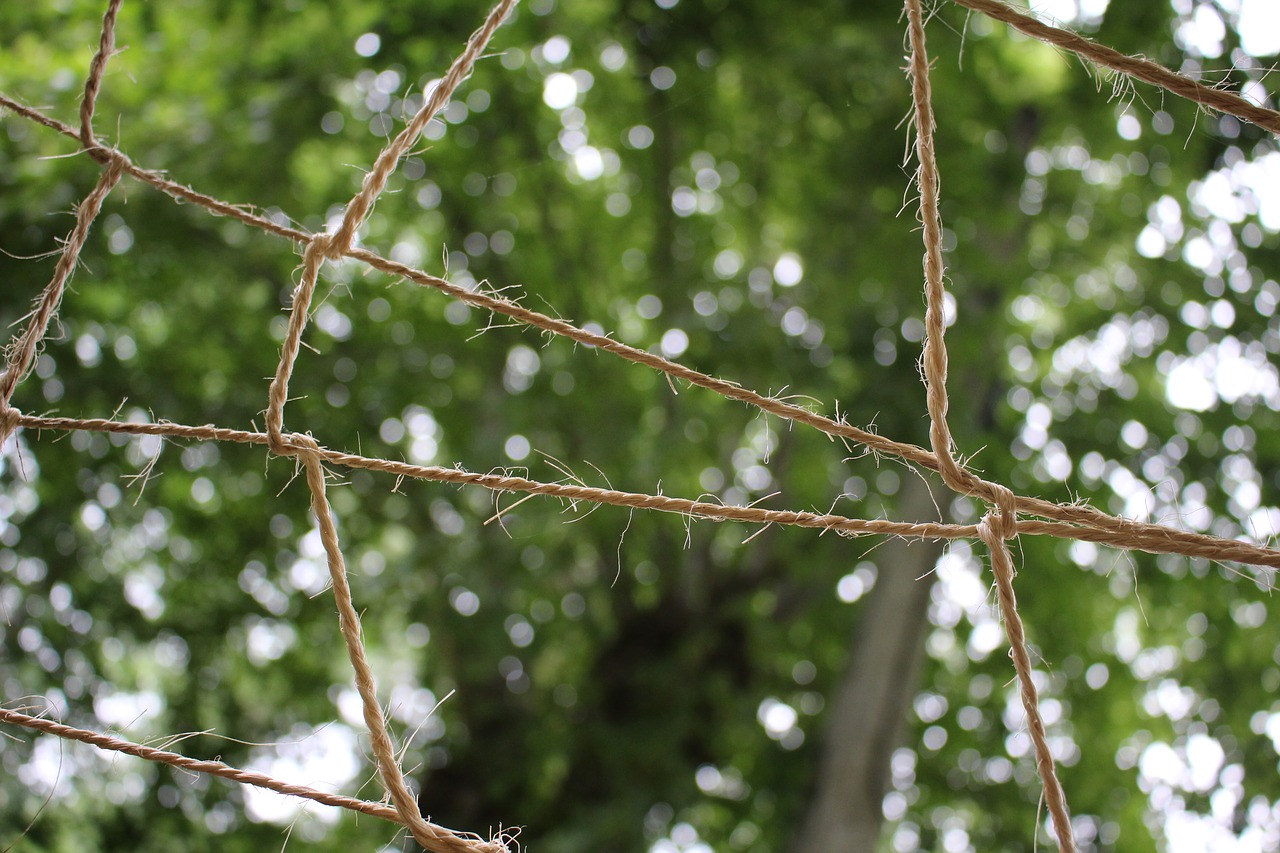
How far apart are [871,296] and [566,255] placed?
2.23 feet

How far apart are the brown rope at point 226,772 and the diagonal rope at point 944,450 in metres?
0.25

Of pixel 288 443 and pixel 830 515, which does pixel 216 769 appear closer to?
pixel 288 443

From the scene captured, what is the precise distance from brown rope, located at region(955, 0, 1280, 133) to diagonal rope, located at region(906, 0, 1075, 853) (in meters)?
0.04

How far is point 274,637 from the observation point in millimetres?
2412

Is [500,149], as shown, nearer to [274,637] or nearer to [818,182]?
[818,182]

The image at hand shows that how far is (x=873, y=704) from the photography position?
6.71 ft

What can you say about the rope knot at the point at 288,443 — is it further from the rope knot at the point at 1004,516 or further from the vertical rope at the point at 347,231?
the rope knot at the point at 1004,516

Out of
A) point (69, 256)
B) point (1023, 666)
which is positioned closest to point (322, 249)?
point (69, 256)

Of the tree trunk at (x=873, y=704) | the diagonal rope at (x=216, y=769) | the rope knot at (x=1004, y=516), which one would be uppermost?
the rope knot at (x=1004, y=516)

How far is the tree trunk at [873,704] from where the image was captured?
1972mm

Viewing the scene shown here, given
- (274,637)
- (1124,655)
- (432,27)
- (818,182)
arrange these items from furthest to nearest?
(1124,655), (274,637), (818,182), (432,27)

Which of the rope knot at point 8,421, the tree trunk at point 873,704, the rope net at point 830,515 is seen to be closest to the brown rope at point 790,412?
the rope net at point 830,515

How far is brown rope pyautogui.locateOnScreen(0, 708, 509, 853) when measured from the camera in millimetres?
448

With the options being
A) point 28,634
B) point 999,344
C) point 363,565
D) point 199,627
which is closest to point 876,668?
point 999,344
